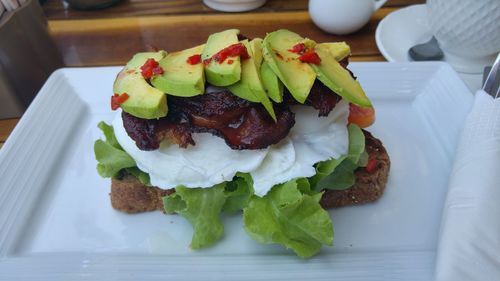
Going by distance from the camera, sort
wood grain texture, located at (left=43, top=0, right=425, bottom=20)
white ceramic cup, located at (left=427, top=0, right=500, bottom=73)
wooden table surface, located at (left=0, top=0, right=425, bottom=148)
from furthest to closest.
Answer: wood grain texture, located at (left=43, top=0, right=425, bottom=20)
wooden table surface, located at (left=0, top=0, right=425, bottom=148)
white ceramic cup, located at (left=427, top=0, right=500, bottom=73)

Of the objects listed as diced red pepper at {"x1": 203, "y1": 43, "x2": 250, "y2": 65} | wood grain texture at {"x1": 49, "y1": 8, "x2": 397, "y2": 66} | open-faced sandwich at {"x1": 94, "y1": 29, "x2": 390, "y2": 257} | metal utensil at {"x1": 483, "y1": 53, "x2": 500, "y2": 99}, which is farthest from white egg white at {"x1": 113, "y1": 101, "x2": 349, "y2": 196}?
wood grain texture at {"x1": 49, "y1": 8, "x2": 397, "y2": 66}

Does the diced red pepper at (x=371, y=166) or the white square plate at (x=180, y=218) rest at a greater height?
the diced red pepper at (x=371, y=166)

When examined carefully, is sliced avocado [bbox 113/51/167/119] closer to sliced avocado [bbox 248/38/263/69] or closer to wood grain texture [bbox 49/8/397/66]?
sliced avocado [bbox 248/38/263/69]

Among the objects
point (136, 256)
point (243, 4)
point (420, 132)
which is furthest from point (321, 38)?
point (136, 256)

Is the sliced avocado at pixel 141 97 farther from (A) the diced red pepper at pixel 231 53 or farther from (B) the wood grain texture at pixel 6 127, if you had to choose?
(B) the wood grain texture at pixel 6 127

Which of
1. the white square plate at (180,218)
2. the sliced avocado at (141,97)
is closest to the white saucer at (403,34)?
the white square plate at (180,218)
